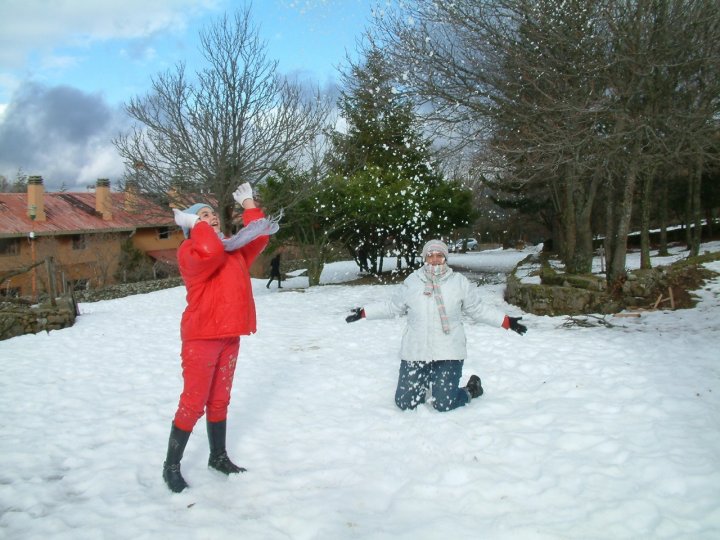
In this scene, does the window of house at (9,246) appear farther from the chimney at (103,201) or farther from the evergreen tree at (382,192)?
the evergreen tree at (382,192)

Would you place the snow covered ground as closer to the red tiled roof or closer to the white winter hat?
the white winter hat

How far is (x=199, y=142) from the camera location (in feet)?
56.0

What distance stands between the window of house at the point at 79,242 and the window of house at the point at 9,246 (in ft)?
11.2

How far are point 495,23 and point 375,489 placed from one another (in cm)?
1044

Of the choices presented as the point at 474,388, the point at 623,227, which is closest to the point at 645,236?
the point at 623,227

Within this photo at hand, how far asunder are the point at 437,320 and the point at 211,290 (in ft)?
6.98

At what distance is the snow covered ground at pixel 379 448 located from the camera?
10.4 feet

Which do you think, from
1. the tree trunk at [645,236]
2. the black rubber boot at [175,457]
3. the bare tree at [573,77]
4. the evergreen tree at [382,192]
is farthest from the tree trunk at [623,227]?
the black rubber boot at [175,457]

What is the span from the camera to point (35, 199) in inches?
1139

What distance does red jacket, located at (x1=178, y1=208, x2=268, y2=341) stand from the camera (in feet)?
11.9


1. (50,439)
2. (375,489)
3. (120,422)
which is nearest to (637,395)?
(375,489)

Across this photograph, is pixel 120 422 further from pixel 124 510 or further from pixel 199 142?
pixel 199 142

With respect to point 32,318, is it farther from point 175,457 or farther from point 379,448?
point 379,448

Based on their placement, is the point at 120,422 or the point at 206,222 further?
the point at 120,422
